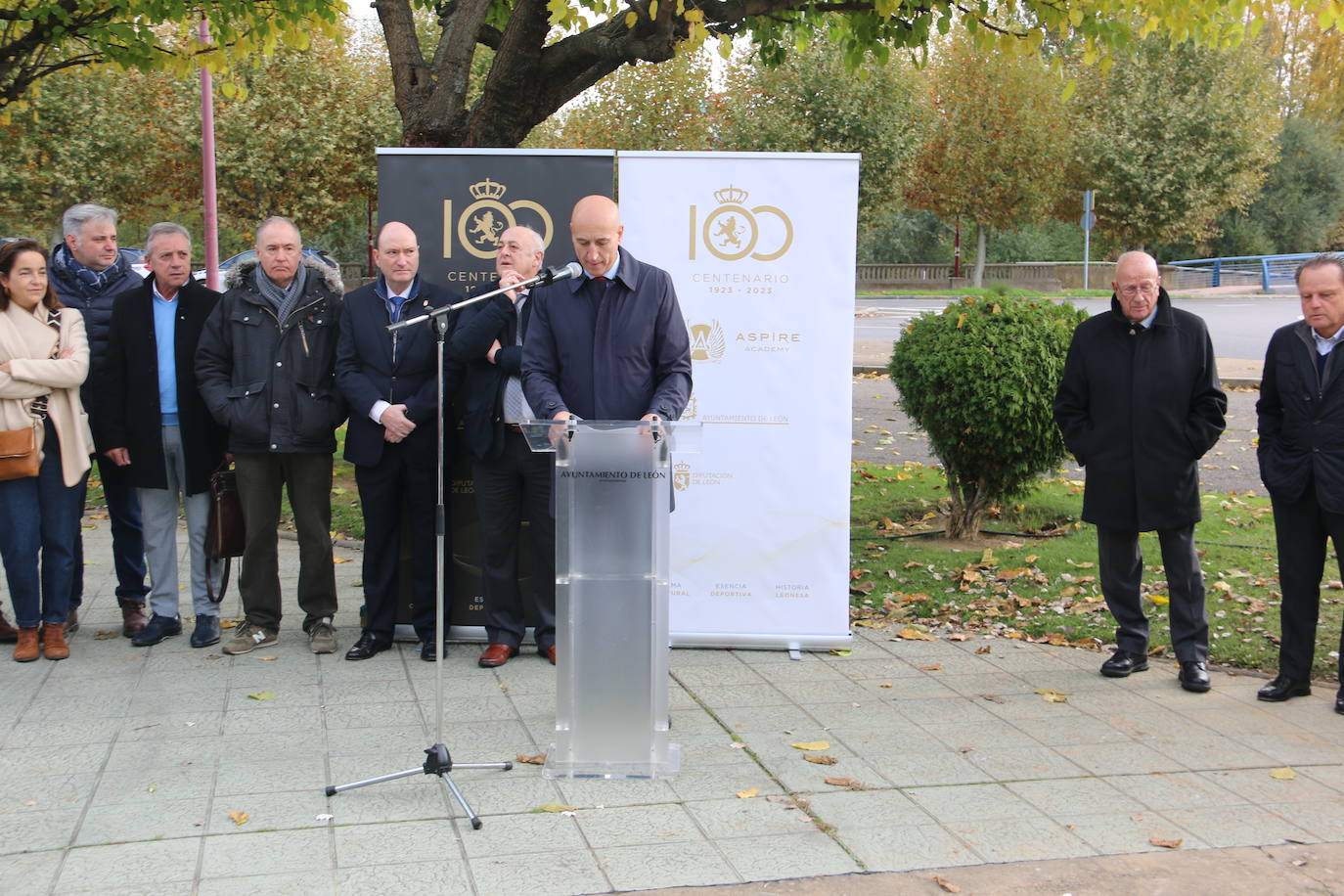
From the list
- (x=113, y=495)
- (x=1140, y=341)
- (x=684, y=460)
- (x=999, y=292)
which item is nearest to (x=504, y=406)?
(x=684, y=460)

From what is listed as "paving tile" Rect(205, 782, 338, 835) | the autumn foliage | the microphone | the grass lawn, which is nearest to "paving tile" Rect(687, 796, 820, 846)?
"paving tile" Rect(205, 782, 338, 835)

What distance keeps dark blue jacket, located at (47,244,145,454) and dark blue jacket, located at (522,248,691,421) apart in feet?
→ 7.99

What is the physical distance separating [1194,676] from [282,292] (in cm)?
473

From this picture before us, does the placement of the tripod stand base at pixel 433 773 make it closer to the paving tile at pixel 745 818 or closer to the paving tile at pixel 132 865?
the paving tile at pixel 132 865

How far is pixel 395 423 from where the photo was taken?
5906 millimetres

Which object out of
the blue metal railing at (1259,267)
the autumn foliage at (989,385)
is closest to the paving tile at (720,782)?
the autumn foliage at (989,385)

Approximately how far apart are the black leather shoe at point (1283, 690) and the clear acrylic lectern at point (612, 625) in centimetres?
285

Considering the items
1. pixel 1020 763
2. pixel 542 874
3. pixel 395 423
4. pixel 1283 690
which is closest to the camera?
pixel 542 874

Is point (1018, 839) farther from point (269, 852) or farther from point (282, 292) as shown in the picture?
point (282, 292)

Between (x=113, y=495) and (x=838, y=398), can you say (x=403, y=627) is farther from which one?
(x=838, y=398)

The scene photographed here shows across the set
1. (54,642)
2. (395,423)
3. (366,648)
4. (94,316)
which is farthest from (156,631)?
(395,423)

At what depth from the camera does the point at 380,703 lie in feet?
18.1

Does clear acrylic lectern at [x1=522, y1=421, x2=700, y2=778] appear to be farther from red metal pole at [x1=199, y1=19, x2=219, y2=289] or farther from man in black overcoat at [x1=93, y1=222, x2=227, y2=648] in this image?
red metal pole at [x1=199, y1=19, x2=219, y2=289]

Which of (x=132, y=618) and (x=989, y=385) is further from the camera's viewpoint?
(x=989, y=385)
